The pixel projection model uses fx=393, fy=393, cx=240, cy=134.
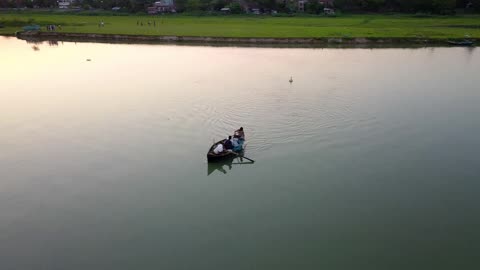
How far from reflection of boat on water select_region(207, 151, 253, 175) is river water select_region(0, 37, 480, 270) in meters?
0.16

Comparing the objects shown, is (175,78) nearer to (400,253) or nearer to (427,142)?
(427,142)

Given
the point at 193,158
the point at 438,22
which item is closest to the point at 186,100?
the point at 193,158

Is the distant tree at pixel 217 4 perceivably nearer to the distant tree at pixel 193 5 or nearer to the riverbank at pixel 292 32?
the distant tree at pixel 193 5

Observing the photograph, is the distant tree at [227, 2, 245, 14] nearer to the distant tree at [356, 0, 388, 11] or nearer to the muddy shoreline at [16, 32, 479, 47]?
the distant tree at [356, 0, 388, 11]

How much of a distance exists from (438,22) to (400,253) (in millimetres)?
43018

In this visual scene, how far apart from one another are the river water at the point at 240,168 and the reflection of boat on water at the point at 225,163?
16 centimetres

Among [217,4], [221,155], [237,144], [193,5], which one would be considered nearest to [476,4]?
[217,4]

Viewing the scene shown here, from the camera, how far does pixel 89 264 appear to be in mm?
7660

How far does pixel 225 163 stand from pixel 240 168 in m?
0.53

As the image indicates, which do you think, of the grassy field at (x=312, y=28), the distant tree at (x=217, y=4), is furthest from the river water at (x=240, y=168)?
the distant tree at (x=217, y=4)

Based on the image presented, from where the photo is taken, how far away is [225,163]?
11.9m

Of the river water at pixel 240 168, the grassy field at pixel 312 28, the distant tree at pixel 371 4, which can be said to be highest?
the distant tree at pixel 371 4

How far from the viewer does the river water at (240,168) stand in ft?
26.4

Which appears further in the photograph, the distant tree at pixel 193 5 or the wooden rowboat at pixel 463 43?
the distant tree at pixel 193 5
